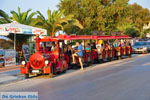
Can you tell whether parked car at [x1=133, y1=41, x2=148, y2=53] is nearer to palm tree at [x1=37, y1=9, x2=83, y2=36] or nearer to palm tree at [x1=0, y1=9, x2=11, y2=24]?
palm tree at [x1=37, y1=9, x2=83, y2=36]

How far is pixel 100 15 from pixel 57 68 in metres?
30.7

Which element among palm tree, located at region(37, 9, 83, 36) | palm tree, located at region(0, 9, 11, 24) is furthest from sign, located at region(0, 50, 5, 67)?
palm tree, located at region(37, 9, 83, 36)

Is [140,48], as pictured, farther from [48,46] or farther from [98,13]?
[48,46]

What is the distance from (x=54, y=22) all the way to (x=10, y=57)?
15496mm

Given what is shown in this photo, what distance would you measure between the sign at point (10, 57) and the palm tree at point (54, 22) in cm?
1356

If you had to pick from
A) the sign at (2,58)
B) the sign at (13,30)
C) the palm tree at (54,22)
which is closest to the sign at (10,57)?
the sign at (2,58)

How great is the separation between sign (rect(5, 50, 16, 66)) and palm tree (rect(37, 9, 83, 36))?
13.6 m

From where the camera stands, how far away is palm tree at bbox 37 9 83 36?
37031mm

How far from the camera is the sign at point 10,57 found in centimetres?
2252

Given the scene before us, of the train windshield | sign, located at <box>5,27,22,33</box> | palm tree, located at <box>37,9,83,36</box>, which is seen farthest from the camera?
palm tree, located at <box>37,9,83,36</box>

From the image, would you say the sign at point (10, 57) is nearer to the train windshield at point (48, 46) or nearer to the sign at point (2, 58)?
the sign at point (2, 58)

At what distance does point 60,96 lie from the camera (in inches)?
410

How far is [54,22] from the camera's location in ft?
124

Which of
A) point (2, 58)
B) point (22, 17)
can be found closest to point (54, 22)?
point (22, 17)
